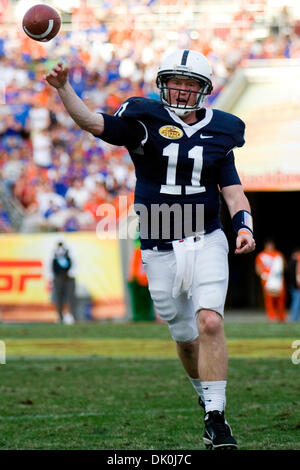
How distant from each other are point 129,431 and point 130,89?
15545 mm

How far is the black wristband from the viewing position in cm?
495

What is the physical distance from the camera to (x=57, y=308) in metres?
17.4

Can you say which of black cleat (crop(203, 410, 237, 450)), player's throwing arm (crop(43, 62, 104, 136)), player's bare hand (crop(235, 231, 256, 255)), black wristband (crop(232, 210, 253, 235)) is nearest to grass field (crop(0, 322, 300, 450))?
black cleat (crop(203, 410, 237, 450))

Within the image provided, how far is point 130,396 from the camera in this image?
23.4ft

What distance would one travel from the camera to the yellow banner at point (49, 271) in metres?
18.0

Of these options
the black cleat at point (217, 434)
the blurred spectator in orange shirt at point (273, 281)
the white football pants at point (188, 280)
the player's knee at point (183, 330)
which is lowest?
the blurred spectator in orange shirt at point (273, 281)

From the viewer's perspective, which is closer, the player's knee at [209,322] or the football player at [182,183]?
the player's knee at [209,322]

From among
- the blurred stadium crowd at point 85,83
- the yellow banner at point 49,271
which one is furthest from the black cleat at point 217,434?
the blurred stadium crowd at point 85,83

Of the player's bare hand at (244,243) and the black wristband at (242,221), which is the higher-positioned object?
the black wristband at (242,221)

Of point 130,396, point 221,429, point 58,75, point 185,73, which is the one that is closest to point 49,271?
point 130,396

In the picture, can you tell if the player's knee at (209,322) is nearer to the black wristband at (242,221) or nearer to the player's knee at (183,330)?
the player's knee at (183,330)

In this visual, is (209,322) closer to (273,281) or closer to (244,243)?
(244,243)

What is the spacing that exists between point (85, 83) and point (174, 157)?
16.0 meters

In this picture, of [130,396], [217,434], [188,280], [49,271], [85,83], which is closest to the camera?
[217,434]
